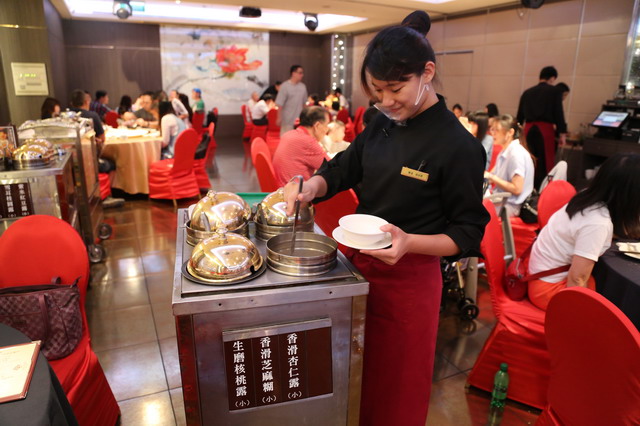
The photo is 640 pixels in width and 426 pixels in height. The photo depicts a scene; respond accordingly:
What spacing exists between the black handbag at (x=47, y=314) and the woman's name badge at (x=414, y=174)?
128 centimetres

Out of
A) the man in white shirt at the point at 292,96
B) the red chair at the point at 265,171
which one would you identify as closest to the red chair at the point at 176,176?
the man in white shirt at the point at 292,96

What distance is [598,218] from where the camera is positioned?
1.83m

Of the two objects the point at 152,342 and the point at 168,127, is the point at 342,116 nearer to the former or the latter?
the point at 168,127

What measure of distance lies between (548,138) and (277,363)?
6177mm

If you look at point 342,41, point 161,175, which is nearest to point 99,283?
point 161,175

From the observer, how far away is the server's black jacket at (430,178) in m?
1.19

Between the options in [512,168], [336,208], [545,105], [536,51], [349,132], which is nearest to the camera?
[336,208]

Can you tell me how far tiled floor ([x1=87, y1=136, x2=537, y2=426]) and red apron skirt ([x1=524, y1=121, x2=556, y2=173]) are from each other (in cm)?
379

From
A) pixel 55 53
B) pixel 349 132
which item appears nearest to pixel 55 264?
pixel 349 132

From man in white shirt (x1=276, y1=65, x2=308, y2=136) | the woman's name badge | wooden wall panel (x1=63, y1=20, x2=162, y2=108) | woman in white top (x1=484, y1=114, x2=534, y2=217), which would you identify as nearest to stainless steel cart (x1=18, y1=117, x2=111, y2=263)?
the woman's name badge

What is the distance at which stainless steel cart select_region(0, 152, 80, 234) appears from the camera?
2582 millimetres

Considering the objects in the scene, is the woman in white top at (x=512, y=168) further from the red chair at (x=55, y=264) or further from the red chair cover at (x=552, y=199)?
the red chair at (x=55, y=264)

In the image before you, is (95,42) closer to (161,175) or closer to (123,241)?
(161,175)

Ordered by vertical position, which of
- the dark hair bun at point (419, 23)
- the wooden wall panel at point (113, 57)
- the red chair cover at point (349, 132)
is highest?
the wooden wall panel at point (113, 57)
